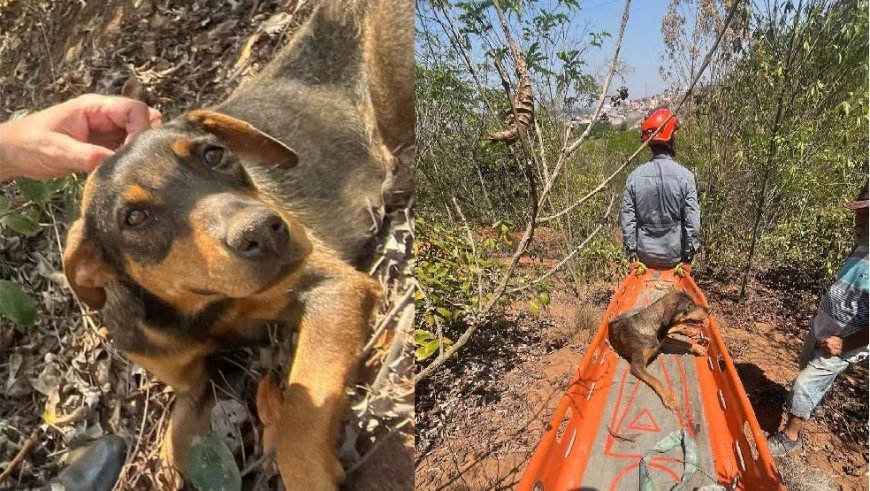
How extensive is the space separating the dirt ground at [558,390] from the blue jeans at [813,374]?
0.02 metres

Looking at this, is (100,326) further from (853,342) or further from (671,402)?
(671,402)

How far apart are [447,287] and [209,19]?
972mm

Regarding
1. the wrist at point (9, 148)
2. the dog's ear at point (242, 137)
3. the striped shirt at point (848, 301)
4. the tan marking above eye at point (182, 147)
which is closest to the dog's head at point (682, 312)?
the striped shirt at point (848, 301)

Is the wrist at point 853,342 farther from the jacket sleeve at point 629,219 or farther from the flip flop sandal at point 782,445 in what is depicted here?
the jacket sleeve at point 629,219

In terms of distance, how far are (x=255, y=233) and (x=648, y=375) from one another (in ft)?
5.22

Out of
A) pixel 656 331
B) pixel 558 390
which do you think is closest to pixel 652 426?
pixel 656 331

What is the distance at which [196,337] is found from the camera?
0.63 metres

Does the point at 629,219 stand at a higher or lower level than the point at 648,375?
higher

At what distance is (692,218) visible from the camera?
1490mm

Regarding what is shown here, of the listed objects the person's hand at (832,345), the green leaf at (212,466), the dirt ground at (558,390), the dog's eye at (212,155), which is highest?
the dog's eye at (212,155)

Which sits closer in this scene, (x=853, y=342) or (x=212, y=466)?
(x=212, y=466)

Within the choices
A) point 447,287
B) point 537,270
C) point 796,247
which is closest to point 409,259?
point 447,287

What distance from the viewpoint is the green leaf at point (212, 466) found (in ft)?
1.86

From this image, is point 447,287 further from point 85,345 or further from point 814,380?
point 85,345
